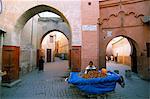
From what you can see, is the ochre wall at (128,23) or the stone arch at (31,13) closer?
the stone arch at (31,13)

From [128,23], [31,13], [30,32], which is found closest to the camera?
[128,23]

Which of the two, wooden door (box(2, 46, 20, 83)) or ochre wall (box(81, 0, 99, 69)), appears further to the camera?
ochre wall (box(81, 0, 99, 69))

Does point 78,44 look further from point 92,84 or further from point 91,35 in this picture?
point 92,84

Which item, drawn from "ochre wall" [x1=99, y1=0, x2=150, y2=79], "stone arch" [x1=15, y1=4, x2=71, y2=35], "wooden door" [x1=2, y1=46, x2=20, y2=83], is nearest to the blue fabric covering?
"ochre wall" [x1=99, y1=0, x2=150, y2=79]

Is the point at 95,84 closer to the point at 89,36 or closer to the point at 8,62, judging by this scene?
the point at 89,36

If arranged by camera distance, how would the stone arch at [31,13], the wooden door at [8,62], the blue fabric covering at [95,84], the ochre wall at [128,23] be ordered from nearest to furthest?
the blue fabric covering at [95,84] → the wooden door at [8,62] → the stone arch at [31,13] → the ochre wall at [128,23]

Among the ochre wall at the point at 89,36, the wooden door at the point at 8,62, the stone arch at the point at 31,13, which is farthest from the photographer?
the stone arch at the point at 31,13

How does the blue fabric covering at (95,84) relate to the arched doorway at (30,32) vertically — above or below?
below

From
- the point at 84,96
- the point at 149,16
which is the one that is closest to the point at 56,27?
the point at 149,16

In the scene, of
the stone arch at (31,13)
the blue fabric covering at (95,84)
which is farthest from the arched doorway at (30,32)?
the blue fabric covering at (95,84)

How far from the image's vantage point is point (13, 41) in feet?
33.2

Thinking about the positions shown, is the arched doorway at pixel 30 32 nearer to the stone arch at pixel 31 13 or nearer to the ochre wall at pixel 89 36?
the stone arch at pixel 31 13

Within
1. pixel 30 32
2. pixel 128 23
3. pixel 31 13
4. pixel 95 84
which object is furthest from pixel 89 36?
pixel 30 32

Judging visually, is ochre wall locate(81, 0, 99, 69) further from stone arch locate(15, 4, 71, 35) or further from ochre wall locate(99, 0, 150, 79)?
stone arch locate(15, 4, 71, 35)
